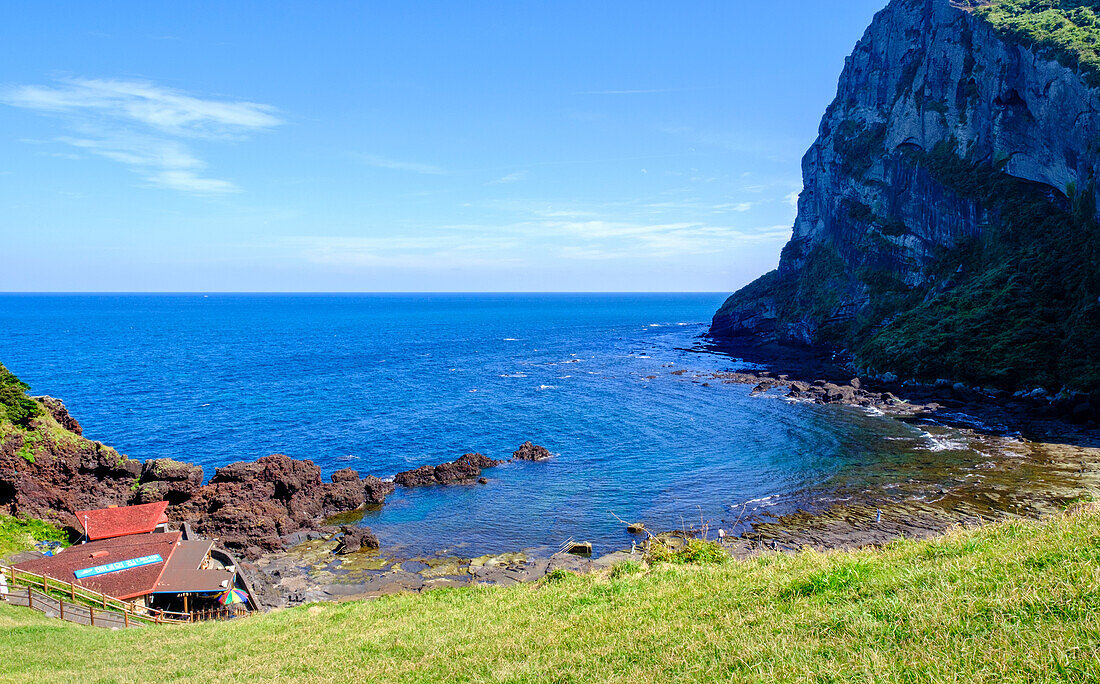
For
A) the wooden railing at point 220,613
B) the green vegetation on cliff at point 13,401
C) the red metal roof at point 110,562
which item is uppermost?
the green vegetation on cliff at point 13,401

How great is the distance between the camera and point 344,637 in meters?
15.2

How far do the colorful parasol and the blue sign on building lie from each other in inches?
115

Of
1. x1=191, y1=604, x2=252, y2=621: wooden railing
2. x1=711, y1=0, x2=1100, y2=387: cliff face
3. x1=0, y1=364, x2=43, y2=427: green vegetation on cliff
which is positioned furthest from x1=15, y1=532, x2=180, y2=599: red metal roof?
x1=711, y1=0, x2=1100, y2=387: cliff face

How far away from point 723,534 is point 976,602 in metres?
25.0

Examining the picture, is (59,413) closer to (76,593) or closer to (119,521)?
(119,521)

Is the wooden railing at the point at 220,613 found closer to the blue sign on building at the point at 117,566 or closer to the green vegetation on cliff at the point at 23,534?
the blue sign on building at the point at 117,566

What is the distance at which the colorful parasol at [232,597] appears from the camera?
2495 cm

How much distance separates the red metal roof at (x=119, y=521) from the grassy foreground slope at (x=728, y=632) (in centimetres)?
1141


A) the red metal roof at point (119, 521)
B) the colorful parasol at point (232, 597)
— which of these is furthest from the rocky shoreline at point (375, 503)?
the red metal roof at point (119, 521)

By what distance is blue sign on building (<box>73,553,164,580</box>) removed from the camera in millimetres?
23047

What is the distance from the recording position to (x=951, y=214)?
267ft

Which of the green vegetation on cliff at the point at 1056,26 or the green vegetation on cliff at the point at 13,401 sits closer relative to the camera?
the green vegetation on cliff at the point at 13,401

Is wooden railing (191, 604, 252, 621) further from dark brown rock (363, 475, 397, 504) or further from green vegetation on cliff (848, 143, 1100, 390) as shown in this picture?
green vegetation on cliff (848, 143, 1100, 390)

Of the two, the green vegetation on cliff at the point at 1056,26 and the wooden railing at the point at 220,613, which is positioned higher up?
the green vegetation on cliff at the point at 1056,26
